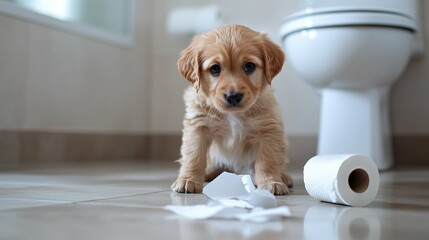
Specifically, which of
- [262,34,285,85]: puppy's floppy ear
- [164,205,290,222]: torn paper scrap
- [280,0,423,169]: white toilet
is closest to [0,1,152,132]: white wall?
[280,0,423,169]: white toilet

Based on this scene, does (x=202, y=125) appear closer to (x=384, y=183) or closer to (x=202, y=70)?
(x=202, y=70)

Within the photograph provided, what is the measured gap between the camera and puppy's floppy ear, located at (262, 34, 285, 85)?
4.86 ft

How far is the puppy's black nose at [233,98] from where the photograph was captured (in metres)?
1.38

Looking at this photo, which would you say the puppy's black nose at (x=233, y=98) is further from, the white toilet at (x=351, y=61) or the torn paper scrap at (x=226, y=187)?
the white toilet at (x=351, y=61)

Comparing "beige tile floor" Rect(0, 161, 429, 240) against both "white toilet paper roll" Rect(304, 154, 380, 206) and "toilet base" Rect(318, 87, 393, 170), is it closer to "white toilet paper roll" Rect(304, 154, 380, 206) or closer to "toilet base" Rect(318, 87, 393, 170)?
"white toilet paper roll" Rect(304, 154, 380, 206)

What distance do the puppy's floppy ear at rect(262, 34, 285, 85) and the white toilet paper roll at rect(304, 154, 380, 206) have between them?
32 centimetres

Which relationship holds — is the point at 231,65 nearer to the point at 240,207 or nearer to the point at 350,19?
the point at 240,207

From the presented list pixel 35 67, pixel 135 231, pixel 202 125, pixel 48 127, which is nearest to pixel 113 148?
pixel 48 127

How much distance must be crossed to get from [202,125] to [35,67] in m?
1.36

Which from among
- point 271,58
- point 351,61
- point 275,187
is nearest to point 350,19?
point 351,61

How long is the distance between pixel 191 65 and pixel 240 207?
0.52 metres

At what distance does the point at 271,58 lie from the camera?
1.49 m

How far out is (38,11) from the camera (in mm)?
2605

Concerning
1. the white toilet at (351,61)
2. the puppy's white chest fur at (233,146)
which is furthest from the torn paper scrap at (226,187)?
the white toilet at (351,61)
